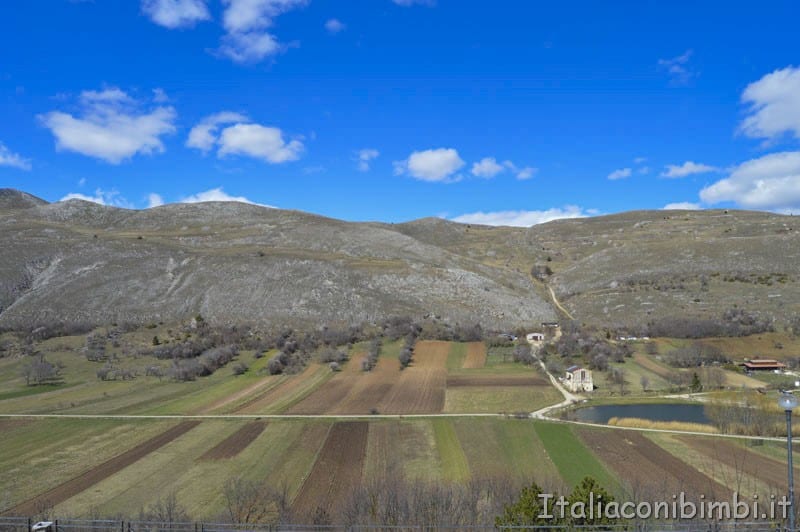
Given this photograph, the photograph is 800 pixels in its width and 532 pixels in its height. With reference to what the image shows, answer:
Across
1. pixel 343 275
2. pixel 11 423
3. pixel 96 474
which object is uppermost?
pixel 343 275

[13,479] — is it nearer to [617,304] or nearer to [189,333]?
[189,333]

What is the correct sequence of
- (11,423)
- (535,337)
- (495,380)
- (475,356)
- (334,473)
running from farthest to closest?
(535,337)
(475,356)
(495,380)
(11,423)
(334,473)

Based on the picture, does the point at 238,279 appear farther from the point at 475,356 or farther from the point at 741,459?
the point at 741,459

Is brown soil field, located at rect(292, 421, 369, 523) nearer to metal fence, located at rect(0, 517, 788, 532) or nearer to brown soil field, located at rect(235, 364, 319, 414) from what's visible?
metal fence, located at rect(0, 517, 788, 532)

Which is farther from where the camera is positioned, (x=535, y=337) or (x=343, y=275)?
(x=343, y=275)

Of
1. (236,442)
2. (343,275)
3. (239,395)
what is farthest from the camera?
(343,275)

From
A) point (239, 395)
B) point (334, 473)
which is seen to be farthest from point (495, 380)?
point (334, 473)

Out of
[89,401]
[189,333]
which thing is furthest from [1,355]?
[89,401]

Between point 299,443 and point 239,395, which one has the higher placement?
point 239,395
